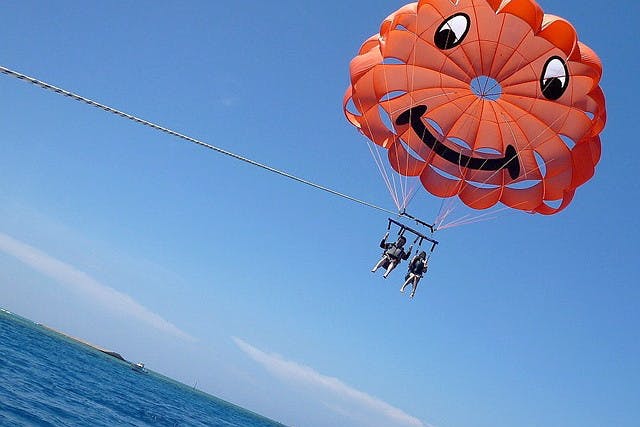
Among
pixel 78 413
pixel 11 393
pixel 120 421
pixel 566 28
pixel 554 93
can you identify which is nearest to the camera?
pixel 566 28

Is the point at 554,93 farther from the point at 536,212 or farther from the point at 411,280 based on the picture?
the point at 411,280

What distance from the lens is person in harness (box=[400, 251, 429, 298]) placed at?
41.2 feet

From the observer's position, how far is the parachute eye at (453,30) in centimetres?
1170

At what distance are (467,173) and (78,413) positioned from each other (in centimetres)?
1388

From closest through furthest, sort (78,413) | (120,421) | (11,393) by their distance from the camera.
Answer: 1. (11,393)
2. (78,413)
3. (120,421)

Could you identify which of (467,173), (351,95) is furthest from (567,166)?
(351,95)

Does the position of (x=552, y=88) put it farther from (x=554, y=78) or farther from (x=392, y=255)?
(x=392, y=255)

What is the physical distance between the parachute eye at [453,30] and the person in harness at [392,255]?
433 cm

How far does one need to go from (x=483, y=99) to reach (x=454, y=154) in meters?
1.51

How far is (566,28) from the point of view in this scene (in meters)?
10.9

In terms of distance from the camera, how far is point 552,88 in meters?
11.8

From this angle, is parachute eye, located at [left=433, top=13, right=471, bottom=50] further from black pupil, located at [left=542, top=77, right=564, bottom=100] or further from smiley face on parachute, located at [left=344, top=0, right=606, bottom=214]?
black pupil, located at [left=542, top=77, right=564, bottom=100]

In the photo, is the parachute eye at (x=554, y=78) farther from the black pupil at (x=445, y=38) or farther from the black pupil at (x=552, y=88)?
the black pupil at (x=445, y=38)

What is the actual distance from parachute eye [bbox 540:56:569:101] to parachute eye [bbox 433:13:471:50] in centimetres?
185
